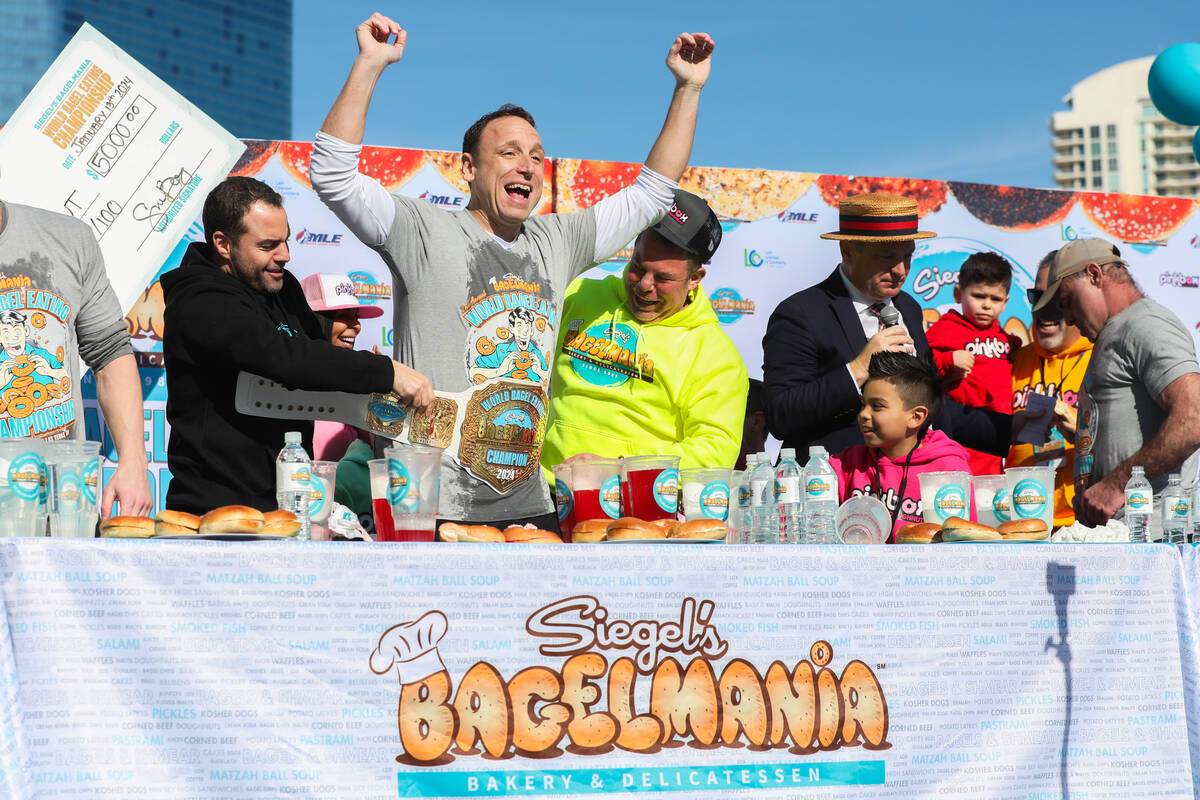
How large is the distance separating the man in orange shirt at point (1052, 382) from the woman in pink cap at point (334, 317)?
254cm

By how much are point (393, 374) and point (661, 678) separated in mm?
957

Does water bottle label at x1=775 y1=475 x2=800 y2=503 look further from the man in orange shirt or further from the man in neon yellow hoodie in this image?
the man in orange shirt

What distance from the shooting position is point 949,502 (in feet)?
8.64

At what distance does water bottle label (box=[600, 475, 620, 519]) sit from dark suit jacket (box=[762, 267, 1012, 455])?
1.06 meters

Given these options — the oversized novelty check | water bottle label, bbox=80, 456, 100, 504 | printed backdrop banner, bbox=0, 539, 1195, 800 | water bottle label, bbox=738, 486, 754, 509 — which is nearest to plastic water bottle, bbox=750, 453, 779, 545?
water bottle label, bbox=738, 486, 754, 509

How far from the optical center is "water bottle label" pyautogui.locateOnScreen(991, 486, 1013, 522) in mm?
2635

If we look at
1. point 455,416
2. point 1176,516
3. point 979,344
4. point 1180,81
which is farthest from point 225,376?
point 1180,81

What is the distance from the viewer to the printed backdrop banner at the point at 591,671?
1.99 metres

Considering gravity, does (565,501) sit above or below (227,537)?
above

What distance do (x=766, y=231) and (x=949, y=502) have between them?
8.34 ft

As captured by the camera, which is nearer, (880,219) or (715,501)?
(715,501)

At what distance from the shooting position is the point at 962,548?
239cm

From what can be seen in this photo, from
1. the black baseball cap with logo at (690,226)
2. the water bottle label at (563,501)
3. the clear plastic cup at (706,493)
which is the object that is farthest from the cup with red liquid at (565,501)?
the black baseball cap with logo at (690,226)

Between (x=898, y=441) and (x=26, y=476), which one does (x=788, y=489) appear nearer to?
(x=898, y=441)
